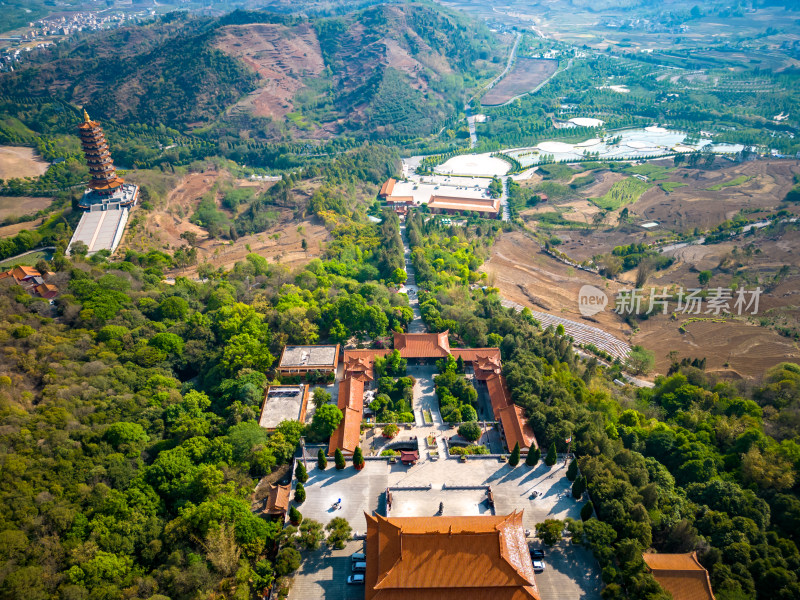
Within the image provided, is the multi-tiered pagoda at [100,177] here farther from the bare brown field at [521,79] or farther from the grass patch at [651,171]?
the bare brown field at [521,79]

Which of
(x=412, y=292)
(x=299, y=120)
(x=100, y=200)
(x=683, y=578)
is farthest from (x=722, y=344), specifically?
(x=299, y=120)

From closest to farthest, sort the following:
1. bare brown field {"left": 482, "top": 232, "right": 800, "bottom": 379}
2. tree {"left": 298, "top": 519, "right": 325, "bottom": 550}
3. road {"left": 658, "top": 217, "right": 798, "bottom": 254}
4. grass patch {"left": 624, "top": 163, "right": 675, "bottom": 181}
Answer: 1. tree {"left": 298, "top": 519, "right": 325, "bottom": 550}
2. bare brown field {"left": 482, "top": 232, "right": 800, "bottom": 379}
3. road {"left": 658, "top": 217, "right": 798, "bottom": 254}
4. grass patch {"left": 624, "top": 163, "right": 675, "bottom": 181}

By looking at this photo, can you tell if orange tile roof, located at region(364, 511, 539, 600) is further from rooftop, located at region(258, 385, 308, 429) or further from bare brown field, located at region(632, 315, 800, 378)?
bare brown field, located at region(632, 315, 800, 378)

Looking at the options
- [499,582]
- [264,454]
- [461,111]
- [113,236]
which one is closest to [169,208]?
[113,236]

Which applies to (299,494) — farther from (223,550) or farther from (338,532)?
(223,550)

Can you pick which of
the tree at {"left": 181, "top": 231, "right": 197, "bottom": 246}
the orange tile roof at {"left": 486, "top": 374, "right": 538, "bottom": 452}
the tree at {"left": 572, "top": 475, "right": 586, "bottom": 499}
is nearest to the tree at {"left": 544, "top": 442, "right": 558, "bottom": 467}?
the orange tile roof at {"left": 486, "top": 374, "right": 538, "bottom": 452}
